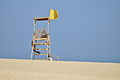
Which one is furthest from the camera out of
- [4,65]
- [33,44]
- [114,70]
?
[33,44]

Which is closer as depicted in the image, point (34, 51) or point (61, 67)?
point (61, 67)

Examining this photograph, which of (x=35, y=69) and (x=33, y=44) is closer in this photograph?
(x=35, y=69)

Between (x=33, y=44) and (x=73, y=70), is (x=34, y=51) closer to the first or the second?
(x=33, y=44)

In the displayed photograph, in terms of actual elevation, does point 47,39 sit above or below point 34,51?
above

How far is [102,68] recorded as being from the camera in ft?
1.82

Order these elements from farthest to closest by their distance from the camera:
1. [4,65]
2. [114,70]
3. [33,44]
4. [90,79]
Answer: [33,44]
[4,65]
[114,70]
[90,79]

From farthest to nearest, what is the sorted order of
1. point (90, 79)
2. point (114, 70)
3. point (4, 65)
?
1. point (4, 65)
2. point (114, 70)
3. point (90, 79)

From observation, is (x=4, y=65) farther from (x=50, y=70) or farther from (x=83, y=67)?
(x=83, y=67)

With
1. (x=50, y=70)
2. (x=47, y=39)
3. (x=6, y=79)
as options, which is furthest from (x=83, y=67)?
(x=47, y=39)

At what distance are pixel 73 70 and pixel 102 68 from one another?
13cm

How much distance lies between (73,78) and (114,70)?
22 centimetres

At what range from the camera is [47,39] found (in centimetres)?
174

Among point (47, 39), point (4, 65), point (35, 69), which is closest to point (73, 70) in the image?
point (35, 69)

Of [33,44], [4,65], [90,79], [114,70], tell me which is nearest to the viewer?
[90,79]
